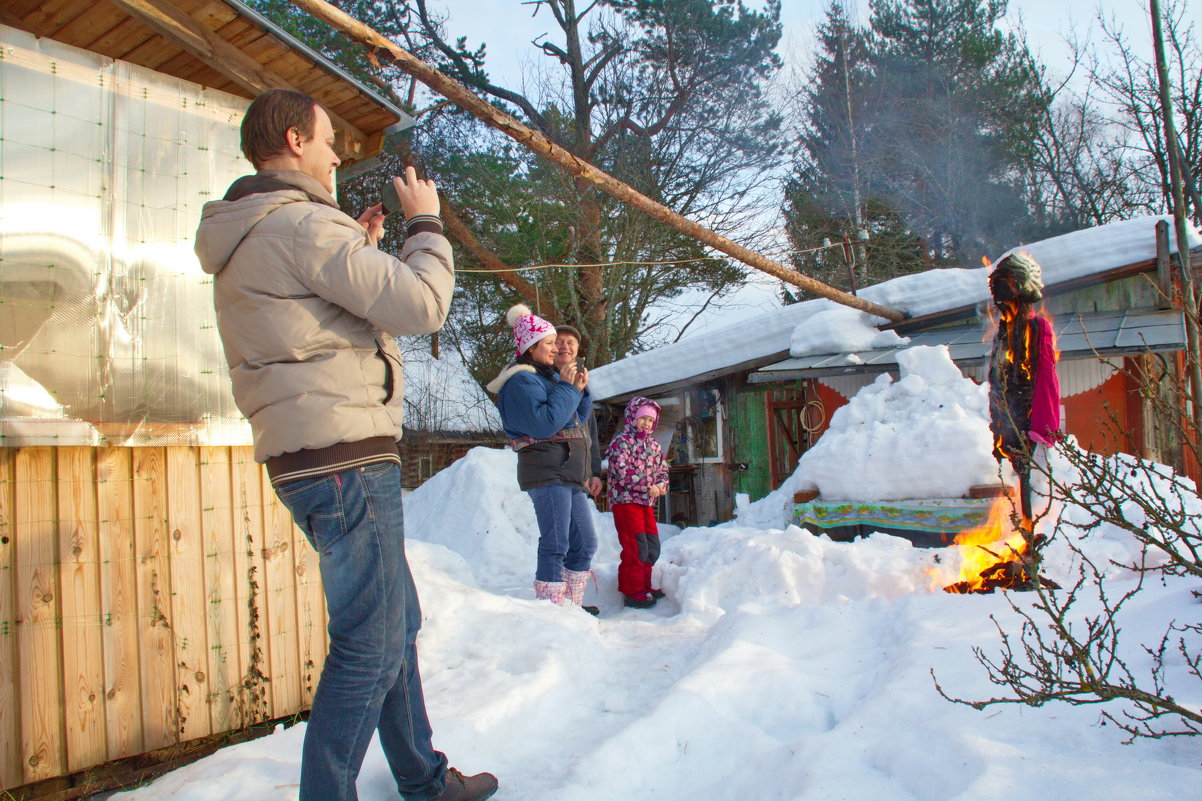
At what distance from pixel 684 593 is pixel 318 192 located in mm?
3889

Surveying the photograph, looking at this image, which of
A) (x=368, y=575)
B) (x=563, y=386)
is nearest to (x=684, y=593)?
(x=563, y=386)

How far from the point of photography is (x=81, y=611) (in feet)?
8.76

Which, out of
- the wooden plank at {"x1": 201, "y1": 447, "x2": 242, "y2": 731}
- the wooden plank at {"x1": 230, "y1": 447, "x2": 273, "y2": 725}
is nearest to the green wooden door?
the wooden plank at {"x1": 230, "y1": 447, "x2": 273, "y2": 725}

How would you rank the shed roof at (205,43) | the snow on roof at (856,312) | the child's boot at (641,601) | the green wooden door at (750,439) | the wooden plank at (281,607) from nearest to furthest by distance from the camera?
the shed roof at (205,43) → the wooden plank at (281,607) → the child's boot at (641,601) → the snow on roof at (856,312) → the green wooden door at (750,439)

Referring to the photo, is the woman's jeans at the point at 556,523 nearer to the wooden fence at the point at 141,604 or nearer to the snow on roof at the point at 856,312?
the wooden fence at the point at 141,604

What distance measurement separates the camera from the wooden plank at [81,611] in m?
2.60

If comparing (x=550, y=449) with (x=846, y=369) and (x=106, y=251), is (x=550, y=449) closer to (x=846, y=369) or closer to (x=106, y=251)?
(x=106, y=251)

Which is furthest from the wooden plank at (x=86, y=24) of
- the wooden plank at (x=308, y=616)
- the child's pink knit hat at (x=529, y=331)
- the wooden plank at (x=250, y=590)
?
the child's pink knit hat at (x=529, y=331)

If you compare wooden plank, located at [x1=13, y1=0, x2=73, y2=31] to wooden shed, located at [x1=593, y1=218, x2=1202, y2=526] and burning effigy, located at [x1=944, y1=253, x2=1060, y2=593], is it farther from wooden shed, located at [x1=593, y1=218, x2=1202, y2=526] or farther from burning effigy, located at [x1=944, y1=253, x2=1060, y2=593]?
wooden shed, located at [x1=593, y1=218, x2=1202, y2=526]

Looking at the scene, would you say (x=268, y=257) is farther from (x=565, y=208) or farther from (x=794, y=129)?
(x=794, y=129)

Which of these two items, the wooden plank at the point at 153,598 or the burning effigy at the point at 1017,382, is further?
the burning effigy at the point at 1017,382

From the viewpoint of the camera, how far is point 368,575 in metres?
1.90

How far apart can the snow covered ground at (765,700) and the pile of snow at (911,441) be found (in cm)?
107

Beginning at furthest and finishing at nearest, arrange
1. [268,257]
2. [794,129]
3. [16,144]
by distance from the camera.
A: [794,129], [16,144], [268,257]
